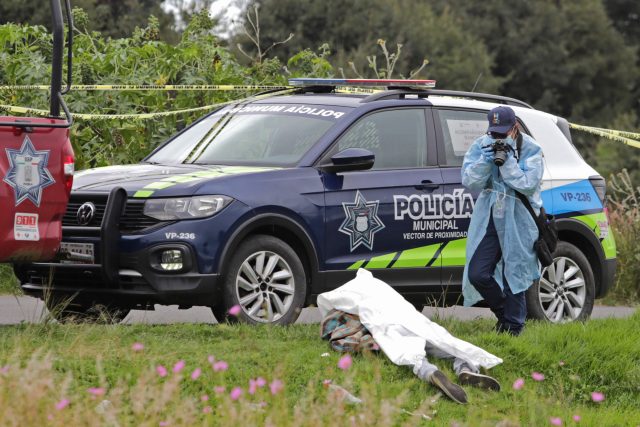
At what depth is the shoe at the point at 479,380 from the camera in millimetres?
7887

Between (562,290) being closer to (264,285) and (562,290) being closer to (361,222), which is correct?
(361,222)

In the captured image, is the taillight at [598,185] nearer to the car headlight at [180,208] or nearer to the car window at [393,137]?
the car window at [393,137]

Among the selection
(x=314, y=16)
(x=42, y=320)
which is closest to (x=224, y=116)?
(x=42, y=320)

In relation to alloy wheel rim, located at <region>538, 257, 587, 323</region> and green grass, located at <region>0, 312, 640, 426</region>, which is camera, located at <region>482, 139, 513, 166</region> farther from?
alloy wheel rim, located at <region>538, 257, 587, 323</region>

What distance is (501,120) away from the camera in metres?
9.22

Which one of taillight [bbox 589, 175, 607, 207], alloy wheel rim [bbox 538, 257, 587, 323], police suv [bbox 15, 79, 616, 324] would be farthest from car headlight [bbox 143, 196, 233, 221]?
taillight [bbox 589, 175, 607, 207]

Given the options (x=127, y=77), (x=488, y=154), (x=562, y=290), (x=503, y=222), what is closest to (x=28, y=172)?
(x=488, y=154)

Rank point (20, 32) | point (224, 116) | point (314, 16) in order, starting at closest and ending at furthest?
point (224, 116), point (20, 32), point (314, 16)

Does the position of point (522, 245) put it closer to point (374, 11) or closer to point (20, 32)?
point (20, 32)

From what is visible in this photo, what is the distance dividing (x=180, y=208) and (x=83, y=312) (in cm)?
127

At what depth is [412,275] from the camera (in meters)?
10.2

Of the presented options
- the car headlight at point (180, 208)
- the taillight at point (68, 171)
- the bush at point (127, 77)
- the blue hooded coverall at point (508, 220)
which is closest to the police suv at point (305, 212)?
the car headlight at point (180, 208)

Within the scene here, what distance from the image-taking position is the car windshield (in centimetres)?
1016

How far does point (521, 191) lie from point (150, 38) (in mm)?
7546
